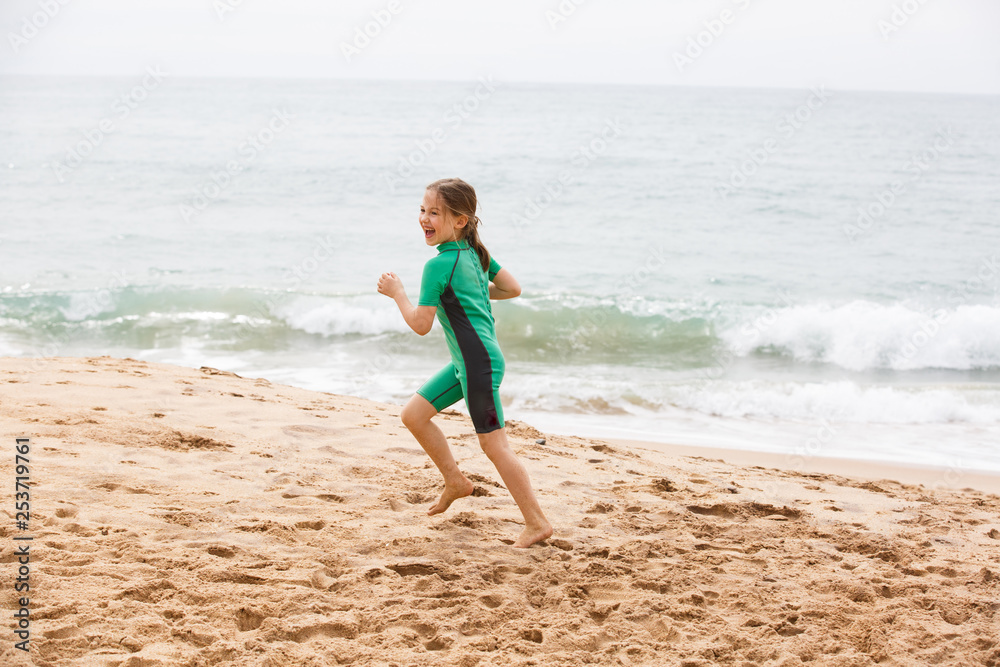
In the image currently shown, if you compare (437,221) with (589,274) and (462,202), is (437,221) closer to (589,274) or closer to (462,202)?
(462,202)

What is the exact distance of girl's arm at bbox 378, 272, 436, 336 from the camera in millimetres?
3068

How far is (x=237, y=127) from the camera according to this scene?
114 ft

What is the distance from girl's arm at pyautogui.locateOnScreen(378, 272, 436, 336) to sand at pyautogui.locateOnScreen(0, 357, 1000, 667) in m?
1.01

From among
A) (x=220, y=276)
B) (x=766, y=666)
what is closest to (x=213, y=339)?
(x=220, y=276)

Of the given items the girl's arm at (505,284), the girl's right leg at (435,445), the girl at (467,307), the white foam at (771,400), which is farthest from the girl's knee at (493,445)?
the white foam at (771,400)

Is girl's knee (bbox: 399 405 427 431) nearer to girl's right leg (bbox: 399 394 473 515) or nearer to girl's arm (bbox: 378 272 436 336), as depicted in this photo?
girl's right leg (bbox: 399 394 473 515)

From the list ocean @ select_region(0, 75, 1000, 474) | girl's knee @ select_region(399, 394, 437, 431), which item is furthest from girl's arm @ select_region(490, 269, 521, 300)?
ocean @ select_region(0, 75, 1000, 474)

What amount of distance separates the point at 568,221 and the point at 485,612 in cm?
1557

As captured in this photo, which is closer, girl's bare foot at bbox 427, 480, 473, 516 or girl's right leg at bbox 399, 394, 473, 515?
girl's right leg at bbox 399, 394, 473, 515

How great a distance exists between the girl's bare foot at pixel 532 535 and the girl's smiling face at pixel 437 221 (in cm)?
136

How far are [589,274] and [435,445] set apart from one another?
1065 centimetres

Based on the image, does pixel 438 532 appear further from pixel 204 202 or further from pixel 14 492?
pixel 204 202

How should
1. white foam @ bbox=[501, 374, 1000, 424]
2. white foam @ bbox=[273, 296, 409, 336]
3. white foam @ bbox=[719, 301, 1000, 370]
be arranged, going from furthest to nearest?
white foam @ bbox=[273, 296, 409, 336]
white foam @ bbox=[719, 301, 1000, 370]
white foam @ bbox=[501, 374, 1000, 424]

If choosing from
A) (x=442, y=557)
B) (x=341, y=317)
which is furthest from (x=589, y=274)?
(x=442, y=557)
